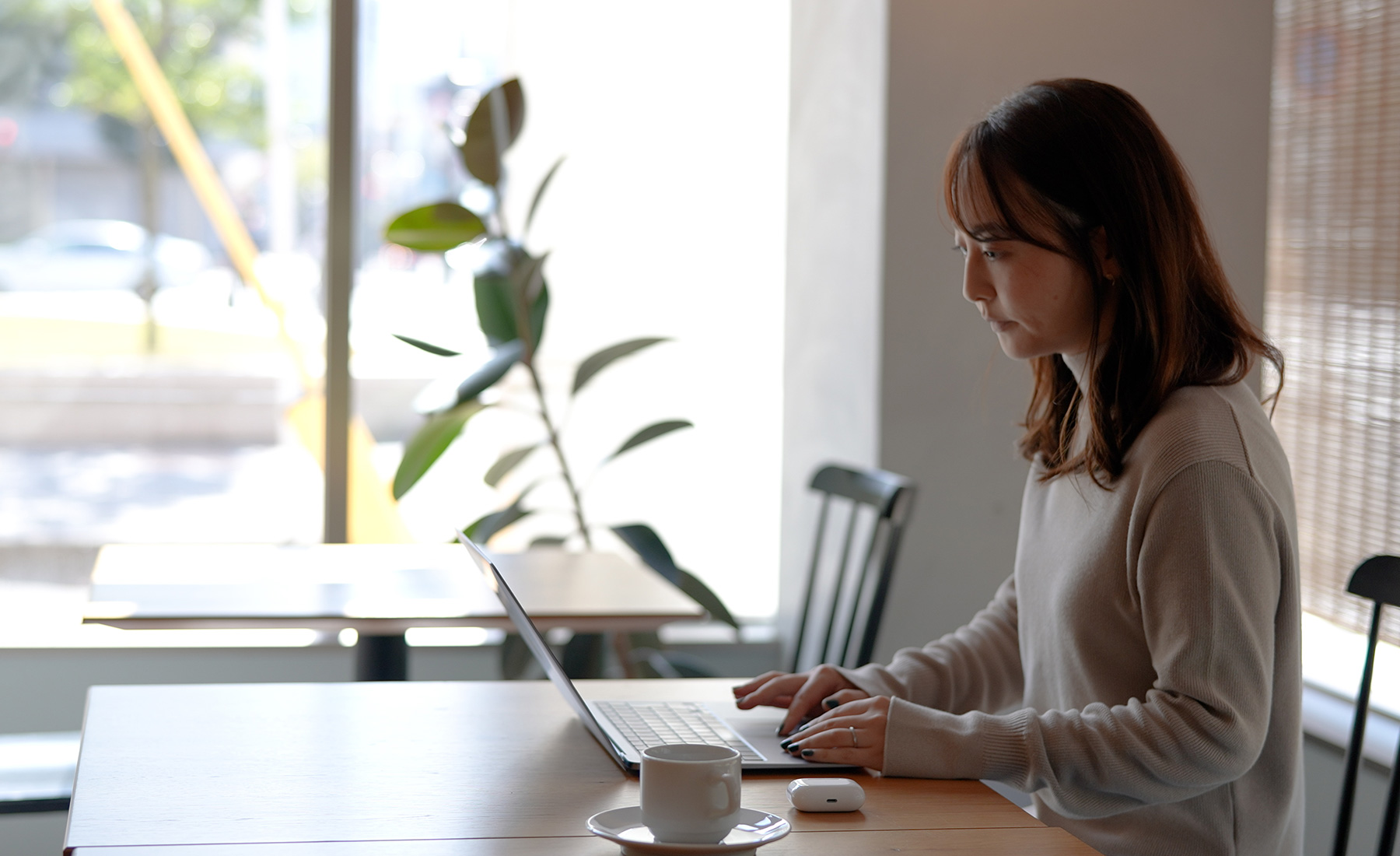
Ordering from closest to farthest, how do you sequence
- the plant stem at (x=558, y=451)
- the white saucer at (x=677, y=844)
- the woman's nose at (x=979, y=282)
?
the white saucer at (x=677, y=844), the woman's nose at (x=979, y=282), the plant stem at (x=558, y=451)

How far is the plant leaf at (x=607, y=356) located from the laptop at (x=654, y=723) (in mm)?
1425

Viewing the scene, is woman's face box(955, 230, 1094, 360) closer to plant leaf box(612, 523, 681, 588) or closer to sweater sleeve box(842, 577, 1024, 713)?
sweater sleeve box(842, 577, 1024, 713)

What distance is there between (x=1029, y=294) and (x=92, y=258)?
2613 millimetres

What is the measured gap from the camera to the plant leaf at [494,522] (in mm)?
→ 2854

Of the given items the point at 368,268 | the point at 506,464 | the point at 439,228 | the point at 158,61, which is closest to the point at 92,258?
the point at 158,61

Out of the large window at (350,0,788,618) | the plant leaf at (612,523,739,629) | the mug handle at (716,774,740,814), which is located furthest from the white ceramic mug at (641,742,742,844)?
the large window at (350,0,788,618)

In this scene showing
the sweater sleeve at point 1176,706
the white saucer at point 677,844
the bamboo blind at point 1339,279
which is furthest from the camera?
the bamboo blind at point 1339,279

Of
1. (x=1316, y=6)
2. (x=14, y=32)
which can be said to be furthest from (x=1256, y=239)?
(x=14, y=32)

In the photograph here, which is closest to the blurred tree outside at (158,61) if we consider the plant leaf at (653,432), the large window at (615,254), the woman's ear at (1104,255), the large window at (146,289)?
the large window at (146,289)

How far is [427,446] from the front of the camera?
2.87 metres

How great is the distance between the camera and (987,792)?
3.96 feet

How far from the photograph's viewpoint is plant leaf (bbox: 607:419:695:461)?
112 inches

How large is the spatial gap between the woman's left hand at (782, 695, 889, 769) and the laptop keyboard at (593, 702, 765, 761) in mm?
52

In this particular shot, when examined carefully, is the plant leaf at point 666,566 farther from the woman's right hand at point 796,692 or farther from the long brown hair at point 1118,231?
the long brown hair at point 1118,231
